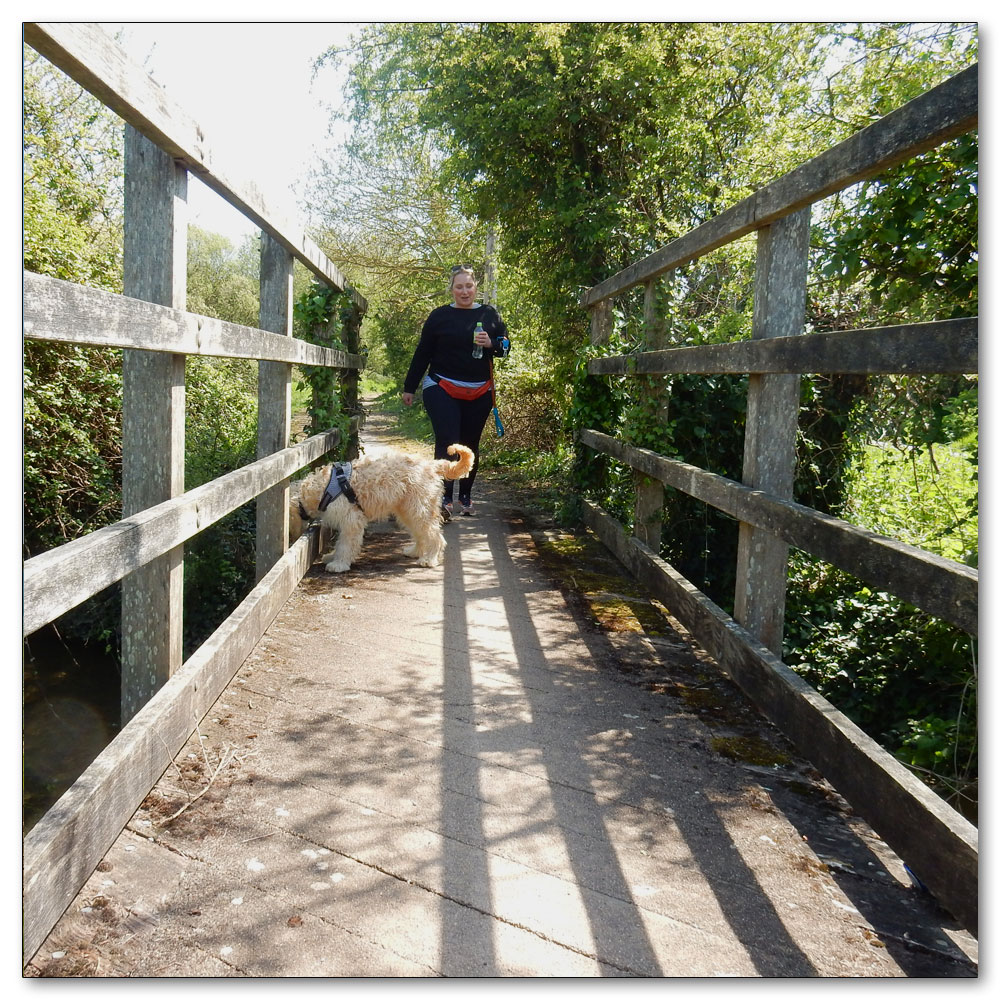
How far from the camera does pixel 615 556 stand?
6793 mm

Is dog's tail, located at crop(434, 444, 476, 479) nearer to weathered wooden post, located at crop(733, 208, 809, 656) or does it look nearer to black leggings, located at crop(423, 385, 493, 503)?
black leggings, located at crop(423, 385, 493, 503)

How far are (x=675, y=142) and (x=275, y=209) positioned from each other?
5366 millimetres

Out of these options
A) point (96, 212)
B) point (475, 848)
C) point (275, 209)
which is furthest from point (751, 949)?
point (96, 212)

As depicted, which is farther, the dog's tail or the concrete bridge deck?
the dog's tail

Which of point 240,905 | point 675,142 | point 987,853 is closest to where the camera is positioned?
point 987,853

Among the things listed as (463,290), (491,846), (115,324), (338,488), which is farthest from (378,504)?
(115,324)

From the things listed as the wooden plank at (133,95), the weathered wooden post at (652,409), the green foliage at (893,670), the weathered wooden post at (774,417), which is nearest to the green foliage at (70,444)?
the wooden plank at (133,95)

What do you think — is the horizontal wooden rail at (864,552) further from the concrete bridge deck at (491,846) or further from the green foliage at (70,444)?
the green foliage at (70,444)

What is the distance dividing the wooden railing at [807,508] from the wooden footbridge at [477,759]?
0.04 ft

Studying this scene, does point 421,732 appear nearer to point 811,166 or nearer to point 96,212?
point 811,166

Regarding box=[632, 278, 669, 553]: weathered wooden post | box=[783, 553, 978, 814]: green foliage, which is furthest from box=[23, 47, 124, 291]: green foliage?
box=[783, 553, 978, 814]: green foliage

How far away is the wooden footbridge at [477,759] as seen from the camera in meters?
2.10

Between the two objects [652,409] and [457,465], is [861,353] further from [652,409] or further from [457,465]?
[457,465]

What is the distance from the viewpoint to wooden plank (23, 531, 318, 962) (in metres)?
1.97
